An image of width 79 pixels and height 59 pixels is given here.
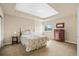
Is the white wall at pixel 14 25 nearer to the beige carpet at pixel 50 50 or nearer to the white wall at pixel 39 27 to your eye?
the white wall at pixel 39 27

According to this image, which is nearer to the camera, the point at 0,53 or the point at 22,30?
the point at 0,53

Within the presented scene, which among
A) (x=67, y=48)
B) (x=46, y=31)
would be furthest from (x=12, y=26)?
(x=67, y=48)

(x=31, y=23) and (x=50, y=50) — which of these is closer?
(x=31, y=23)

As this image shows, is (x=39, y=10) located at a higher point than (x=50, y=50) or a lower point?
higher

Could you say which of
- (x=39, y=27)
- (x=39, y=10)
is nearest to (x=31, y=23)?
(x=39, y=27)

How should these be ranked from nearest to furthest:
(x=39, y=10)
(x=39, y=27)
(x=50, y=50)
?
(x=39, y=10) → (x=39, y=27) → (x=50, y=50)

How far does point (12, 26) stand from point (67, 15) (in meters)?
1.57

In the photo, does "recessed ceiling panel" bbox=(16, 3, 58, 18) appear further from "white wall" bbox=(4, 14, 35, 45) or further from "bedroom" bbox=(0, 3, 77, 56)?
"white wall" bbox=(4, 14, 35, 45)

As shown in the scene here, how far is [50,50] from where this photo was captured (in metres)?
2.28

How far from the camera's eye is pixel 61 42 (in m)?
2.30

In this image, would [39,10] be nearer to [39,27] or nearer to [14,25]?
[39,27]

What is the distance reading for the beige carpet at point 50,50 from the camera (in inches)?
71.6

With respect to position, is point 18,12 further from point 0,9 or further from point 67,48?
point 67,48

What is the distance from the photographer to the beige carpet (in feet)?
5.97
